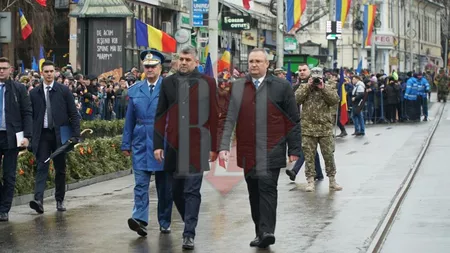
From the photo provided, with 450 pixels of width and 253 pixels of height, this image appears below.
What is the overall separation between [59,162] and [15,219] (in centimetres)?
99

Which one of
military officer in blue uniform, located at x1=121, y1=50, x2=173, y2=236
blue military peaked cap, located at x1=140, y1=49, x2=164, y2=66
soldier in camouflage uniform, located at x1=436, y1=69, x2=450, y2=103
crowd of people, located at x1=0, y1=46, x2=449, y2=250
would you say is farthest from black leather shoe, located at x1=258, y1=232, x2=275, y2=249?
soldier in camouflage uniform, located at x1=436, y1=69, x2=450, y2=103

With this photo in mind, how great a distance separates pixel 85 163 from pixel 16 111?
477 centimetres

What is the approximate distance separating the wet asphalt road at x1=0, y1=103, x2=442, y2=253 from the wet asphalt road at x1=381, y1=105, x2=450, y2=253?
0.83ft

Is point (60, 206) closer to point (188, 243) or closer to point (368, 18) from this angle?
point (188, 243)

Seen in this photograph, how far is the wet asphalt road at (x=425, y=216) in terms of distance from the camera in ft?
36.5

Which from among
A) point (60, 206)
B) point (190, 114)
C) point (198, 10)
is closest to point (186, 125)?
point (190, 114)

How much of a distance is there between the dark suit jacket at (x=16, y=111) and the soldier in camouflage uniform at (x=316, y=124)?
4450 millimetres

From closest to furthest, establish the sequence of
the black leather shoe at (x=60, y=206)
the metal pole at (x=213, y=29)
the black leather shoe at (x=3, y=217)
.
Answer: the black leather shoe at (x=3, y=217) < the black leather shoe at (x=60, y=206) < the metal pole at (x=213, y=29)

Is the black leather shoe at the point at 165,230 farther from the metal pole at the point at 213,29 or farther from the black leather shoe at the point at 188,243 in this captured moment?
the metal pole at the point at 213,29

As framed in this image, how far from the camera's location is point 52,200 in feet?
51.4

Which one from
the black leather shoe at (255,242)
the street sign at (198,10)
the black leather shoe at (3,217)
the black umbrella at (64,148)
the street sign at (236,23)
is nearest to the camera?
the black leather shoe at (255,242)

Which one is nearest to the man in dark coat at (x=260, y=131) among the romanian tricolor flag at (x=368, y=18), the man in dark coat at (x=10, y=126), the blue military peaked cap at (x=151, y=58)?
the blue military peaked cap at (x=151, y=58)

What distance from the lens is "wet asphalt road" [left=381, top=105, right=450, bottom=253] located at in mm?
11117

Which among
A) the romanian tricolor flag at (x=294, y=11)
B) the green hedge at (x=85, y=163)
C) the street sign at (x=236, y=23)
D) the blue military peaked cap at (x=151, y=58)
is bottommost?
the green hedge at (x=85, y=163)
